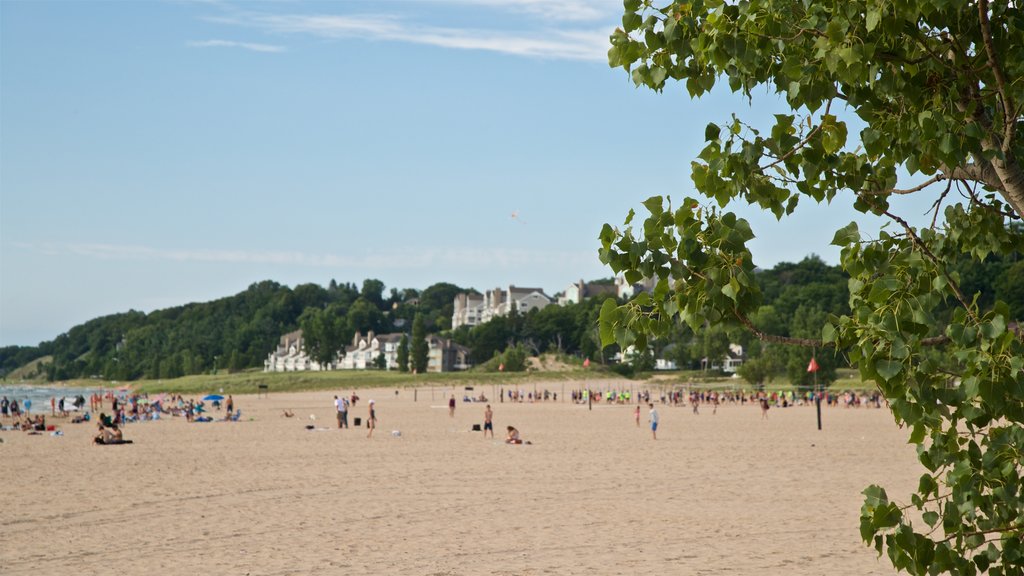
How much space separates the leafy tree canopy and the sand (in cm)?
844

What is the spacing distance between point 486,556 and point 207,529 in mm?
5194

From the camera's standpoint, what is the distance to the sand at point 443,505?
13.7 meters

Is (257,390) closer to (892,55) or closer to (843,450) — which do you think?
(843,450)

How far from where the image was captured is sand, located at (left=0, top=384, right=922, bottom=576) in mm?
13719

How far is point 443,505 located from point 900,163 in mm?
14754

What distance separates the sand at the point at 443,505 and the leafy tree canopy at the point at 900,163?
844cm

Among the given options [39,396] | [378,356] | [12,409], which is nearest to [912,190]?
[12,409]

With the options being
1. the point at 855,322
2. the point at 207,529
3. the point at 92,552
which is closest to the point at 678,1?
the point at 855,322

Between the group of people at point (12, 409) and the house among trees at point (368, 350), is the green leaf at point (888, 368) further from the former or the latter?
the house among trees at point (368, 350)

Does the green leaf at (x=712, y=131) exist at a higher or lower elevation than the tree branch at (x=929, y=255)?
higher

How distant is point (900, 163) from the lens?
5312 mm

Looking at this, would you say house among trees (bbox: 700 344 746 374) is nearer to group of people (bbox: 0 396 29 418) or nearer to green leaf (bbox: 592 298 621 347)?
group of people (bbox: 0 396 29 418)

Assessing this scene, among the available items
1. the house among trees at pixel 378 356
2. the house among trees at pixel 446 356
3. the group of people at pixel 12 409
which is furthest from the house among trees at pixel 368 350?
the group of people at pixel 12 409

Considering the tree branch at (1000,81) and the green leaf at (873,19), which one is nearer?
the green leaf at (873,19)
